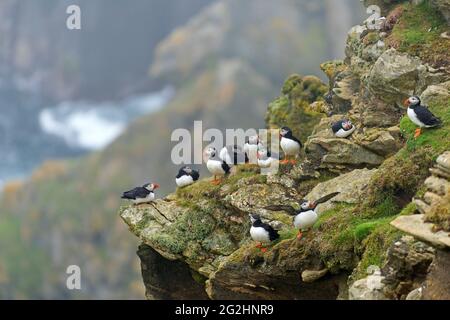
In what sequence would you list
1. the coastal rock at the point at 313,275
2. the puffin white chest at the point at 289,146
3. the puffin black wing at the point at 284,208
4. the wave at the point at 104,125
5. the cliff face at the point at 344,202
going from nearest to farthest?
the cliff face at the point at 344,202 < the coastal rock at the point at 313,275 < the puffin black wing at the point at 284,208 < the puffin white chest at the point at 289,146 < the wave at the point at 104,125

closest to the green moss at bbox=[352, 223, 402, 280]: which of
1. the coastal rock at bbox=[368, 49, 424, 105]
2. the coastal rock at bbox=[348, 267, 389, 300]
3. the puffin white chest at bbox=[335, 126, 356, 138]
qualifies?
the coastal rock at bbox=[348, 267, 389, 300]

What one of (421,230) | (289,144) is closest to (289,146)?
(289,144)

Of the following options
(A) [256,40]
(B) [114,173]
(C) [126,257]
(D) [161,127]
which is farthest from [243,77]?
(C) [126,257]

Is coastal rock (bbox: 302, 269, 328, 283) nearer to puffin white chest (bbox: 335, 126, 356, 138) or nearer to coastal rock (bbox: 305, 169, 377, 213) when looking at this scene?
coastal rock (bbox: 305, 169, 377, 213)

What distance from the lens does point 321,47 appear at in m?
158

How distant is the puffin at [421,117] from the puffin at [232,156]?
839cm

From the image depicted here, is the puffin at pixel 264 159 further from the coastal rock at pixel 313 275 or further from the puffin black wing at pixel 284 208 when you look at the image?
the coastal rock at pixel 313 275

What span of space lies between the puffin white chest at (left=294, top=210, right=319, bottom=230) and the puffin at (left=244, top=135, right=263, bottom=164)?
7194mm

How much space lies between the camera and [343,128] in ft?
96.1

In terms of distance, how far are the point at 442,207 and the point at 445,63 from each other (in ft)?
35.7

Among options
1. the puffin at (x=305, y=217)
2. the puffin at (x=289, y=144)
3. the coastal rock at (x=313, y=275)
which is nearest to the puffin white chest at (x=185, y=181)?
the puffin at (x=289, y=144)

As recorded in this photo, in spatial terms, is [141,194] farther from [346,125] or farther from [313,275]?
[313,275]

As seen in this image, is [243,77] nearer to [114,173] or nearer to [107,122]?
[114,173]

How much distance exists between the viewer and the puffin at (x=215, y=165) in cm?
3117
